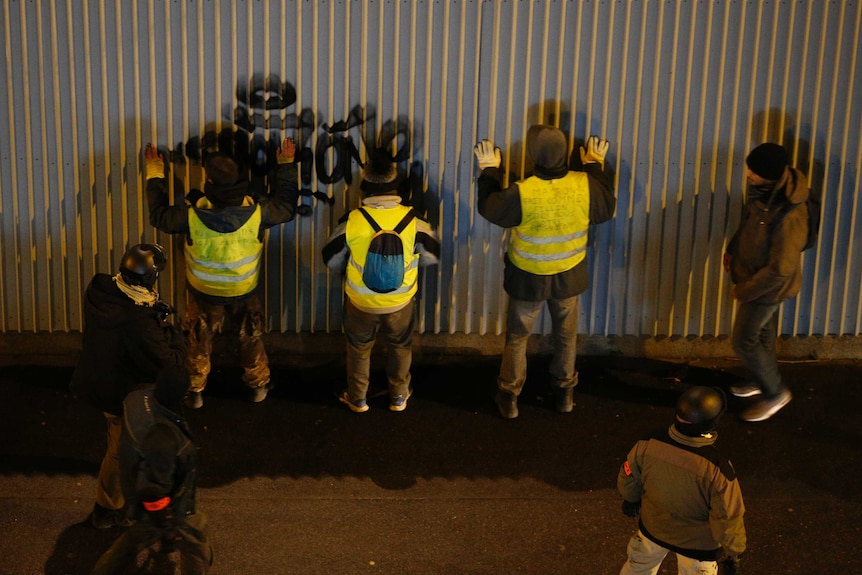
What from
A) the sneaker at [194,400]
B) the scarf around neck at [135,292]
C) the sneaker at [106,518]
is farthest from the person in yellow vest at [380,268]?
the sneaker at [106,518]

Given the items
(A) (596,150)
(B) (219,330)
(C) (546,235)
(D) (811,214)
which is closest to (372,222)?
(C) (546,235)

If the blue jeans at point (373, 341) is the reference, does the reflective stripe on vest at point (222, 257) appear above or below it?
above

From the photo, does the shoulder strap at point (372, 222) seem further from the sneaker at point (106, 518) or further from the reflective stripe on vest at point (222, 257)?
the sneaker at point (106, 518)

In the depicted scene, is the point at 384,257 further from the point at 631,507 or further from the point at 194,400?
the point at 631,507

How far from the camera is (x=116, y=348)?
22.2ft

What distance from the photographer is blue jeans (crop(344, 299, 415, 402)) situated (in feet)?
27.1

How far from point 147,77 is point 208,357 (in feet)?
7.04

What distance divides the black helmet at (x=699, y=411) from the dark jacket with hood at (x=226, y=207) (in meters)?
3.69

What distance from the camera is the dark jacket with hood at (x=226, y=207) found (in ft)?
26.3

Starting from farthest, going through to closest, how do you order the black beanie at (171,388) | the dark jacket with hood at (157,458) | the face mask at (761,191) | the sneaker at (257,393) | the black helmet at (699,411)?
the sneaker at (257,393)
the face mask at (761,191)
the black beanie at (171,388)
the dark jacket with hood at (157,458)
the black helmet at (699,411)

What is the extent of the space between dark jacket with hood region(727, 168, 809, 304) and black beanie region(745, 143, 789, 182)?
0.08 metres

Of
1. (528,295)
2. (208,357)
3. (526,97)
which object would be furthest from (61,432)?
(526,97)

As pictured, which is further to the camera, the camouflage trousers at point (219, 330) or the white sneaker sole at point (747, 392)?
the white sneaker sole at point (747, 392)

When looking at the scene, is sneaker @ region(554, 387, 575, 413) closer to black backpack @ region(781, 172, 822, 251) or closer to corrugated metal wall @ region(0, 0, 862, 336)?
corrugated metal wall @ region(0, 0, 862, 336)
